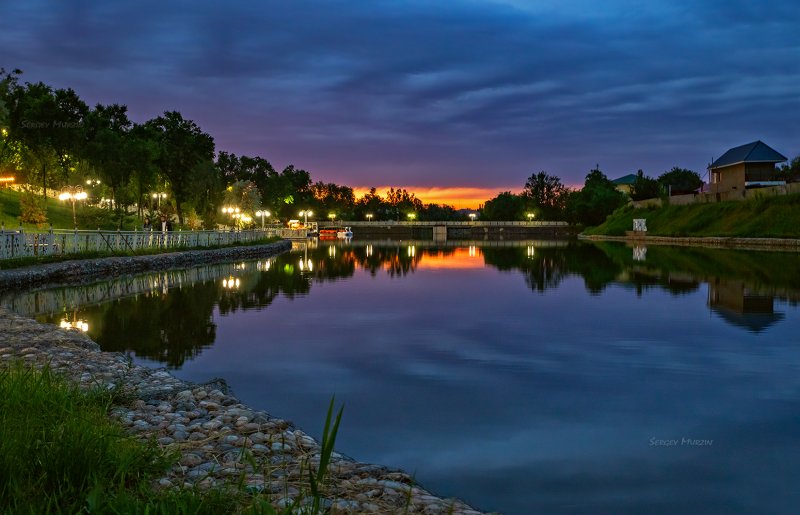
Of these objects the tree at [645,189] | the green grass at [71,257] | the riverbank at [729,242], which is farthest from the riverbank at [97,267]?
the tree at [645,189]

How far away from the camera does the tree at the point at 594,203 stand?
129375 mm

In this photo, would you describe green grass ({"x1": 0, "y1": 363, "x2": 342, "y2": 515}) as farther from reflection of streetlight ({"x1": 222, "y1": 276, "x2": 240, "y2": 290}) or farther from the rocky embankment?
reflection of streetlight ({"x1": 222, "y1": 276, "x2": 240, "y2": 290})

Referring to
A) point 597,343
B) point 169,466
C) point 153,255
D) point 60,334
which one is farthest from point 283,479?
point 153,255

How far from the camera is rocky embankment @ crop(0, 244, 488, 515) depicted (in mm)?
5977

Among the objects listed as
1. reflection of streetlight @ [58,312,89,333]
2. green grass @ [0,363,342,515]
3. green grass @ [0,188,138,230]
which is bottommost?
reflection of streetlight @ [58,312,89,333]

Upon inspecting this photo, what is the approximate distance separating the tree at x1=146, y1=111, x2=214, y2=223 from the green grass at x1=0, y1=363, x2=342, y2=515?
2776 inches

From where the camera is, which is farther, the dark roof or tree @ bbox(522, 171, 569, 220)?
tree @ bbox(522, 171, 569, 220)

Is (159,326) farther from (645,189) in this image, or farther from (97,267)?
(645,189)

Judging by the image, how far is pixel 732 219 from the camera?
243 ft

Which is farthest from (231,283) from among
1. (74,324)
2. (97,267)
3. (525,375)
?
(525,375)

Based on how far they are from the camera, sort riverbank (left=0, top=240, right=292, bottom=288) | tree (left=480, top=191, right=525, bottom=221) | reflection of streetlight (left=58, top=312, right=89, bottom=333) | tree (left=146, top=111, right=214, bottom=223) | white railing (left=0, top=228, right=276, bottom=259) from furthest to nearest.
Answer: tree (left=480, top=191, right=525, bottom=221), tree (left=146, top=111, right=214, bottom=223), white railing (left=0, top=228, right=276, bottom=259), riverbank (left=0, top=240, right=292, bottom=288), reflection of streetlight (left=58, top=312, right=89, bottom=333)

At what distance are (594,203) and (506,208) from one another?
59.1 meters

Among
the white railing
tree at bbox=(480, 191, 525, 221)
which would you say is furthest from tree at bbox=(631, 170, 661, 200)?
the white railing

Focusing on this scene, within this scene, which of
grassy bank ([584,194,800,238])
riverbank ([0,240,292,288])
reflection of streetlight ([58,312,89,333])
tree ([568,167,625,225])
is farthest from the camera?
tree ([568,167,625,225])
